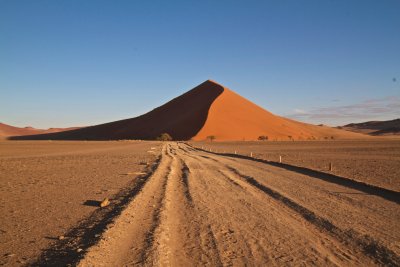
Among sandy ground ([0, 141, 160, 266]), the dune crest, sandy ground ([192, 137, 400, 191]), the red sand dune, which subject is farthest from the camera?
the red sand dune

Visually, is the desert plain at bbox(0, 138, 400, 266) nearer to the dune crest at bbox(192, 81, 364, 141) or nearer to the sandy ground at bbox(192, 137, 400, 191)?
the sandy ground at bbox(192, 137, 400, 191)

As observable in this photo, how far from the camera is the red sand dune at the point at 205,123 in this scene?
110 m

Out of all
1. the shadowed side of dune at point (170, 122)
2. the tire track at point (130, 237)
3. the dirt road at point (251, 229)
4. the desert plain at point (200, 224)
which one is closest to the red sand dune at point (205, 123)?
the shadowed side of dune at point (170, 122)

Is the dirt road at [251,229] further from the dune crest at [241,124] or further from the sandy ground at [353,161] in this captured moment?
the dune crest at [241,124]

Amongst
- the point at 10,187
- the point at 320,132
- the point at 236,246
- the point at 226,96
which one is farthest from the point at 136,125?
the point at 236,246

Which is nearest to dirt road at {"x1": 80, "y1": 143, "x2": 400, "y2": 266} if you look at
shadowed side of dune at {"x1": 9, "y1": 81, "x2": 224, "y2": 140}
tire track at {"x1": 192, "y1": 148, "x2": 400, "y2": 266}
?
tire track at {"x1": 192, "y1": 148, "x2": 400, "y2": 266}

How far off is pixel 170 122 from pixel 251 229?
11729 centimetres

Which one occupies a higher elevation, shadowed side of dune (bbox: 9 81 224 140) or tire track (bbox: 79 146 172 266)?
shadowed side of dune (bbox: 9 81 224 140)

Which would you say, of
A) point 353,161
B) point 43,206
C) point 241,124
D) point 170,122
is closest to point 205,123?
point 241,124

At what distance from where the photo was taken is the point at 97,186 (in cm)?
1350

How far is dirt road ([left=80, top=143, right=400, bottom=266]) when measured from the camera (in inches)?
224

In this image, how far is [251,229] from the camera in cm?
740

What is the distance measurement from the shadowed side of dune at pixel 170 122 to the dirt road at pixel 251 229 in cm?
9296

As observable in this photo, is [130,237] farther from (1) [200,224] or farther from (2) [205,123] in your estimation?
(2) [205,123]
